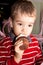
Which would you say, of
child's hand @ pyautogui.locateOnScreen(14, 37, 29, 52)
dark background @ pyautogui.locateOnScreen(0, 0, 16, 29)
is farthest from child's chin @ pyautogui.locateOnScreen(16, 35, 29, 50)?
dark background @ pyautogui.locateOnScreen(0, 0, 16, 29)

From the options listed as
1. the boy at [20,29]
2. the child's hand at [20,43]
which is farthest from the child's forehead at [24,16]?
the child's hand at [20,43]

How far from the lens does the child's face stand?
3.28ft

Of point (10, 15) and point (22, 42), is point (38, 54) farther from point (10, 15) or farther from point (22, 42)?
point (10, 15)

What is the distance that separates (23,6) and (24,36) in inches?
6.0

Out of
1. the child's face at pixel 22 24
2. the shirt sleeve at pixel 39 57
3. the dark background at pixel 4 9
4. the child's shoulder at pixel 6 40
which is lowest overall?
the shirt sleeve at pixel 39 57

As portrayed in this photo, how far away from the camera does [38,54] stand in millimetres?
1055

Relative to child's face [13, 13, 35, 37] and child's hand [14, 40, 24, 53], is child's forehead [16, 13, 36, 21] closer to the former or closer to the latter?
child's face [13, 13, 35, 37]

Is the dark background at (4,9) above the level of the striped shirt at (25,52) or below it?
above

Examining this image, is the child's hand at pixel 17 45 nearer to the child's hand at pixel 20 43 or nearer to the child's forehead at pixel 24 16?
the child's hand at pixel 20 43

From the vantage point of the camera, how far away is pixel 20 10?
0.99 m

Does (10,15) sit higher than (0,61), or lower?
higher

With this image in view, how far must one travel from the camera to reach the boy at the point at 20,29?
3.26 feet

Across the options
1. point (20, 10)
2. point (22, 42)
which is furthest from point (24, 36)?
point (20, 10)

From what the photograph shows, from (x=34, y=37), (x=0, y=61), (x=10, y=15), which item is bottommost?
(x=0, y=61)
